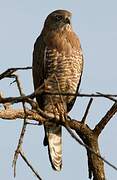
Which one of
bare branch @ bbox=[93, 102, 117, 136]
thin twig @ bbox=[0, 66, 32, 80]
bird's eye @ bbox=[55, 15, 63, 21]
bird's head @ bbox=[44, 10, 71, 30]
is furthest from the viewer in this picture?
bird's eye @ bbox=[55, 15, 63, 21]

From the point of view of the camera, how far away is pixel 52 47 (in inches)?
344

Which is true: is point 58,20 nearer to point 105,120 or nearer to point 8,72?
point 105,120

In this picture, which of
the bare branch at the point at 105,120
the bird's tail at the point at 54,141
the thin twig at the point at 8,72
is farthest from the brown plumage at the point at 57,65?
the thin twig at the point at 8,72

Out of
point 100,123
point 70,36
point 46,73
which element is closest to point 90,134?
point 100,123

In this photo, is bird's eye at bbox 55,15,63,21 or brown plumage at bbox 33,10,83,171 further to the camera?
bird's eye at bbox 55,15,63,21

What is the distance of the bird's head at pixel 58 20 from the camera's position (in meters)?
9.10

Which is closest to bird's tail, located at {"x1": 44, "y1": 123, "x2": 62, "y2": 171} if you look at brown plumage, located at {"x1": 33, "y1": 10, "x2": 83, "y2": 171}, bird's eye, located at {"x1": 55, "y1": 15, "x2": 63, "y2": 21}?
brown plumage, located at {"x1": 33, "y1": 10, "x2": 83, "y2": 171}

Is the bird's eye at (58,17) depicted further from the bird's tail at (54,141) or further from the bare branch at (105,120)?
the bare branch at (105,120)

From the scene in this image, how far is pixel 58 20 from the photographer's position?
30.5ft

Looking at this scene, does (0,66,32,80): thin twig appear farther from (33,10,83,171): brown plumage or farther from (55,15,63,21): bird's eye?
(55,15,63,21): bird's eye

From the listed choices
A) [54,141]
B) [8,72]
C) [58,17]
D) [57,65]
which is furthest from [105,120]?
[58,17]

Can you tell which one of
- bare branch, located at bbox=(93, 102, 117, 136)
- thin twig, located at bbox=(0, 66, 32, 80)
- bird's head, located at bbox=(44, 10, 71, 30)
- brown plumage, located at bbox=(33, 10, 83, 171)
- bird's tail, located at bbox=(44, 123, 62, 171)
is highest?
thin twig, located at bbox=(0, 66, 32, 80)

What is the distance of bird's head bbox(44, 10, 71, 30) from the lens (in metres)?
9.10

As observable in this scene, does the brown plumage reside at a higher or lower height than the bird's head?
lower
